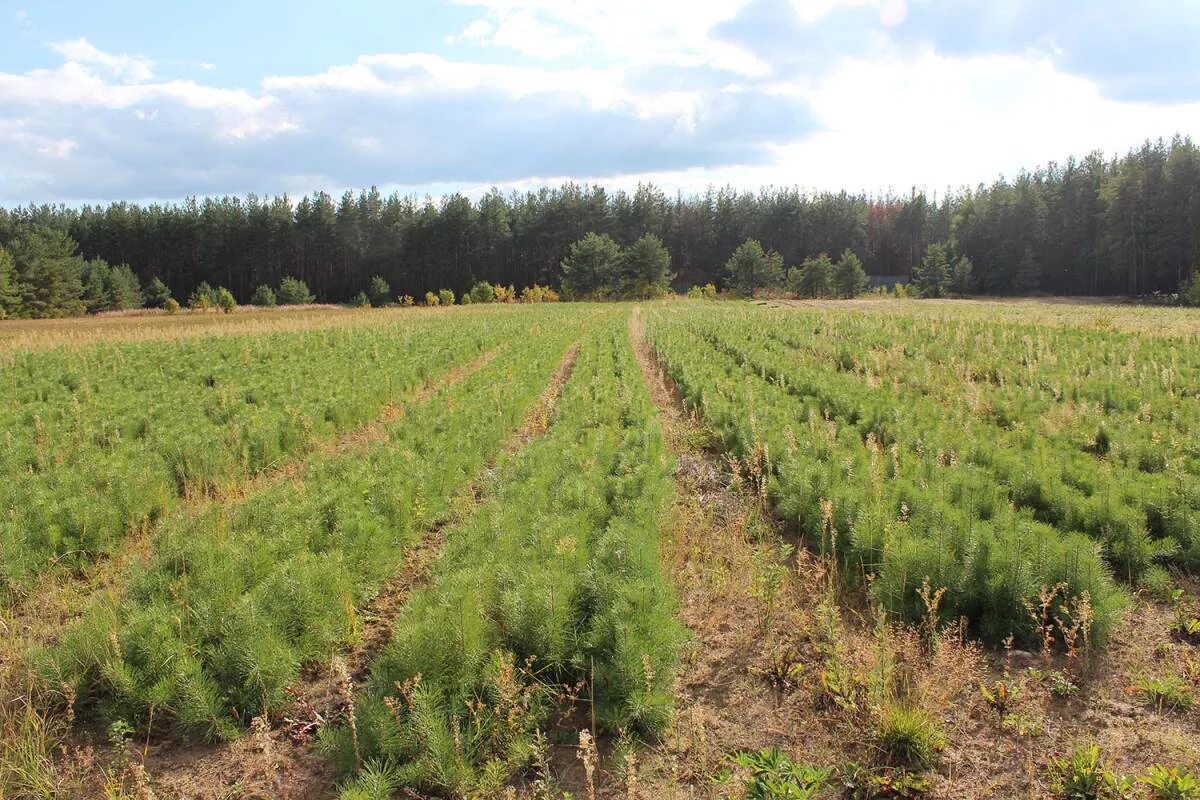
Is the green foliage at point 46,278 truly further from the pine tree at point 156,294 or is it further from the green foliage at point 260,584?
the green foliage at point 260,584

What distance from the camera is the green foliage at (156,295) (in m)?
79.4

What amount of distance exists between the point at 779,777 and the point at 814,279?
80.3 m

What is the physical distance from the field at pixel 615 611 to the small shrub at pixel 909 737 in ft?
0.08

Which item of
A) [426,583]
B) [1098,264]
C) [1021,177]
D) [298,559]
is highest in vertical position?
[1021,177]

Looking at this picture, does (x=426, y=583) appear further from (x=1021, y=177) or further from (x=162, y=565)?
(x=1021, y=177)

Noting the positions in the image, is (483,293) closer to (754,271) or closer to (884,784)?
(754,271)

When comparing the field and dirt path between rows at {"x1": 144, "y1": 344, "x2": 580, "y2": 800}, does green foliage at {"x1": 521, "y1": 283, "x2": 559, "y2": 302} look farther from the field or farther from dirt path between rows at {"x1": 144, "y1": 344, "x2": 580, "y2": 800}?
dirt path between rows at {"x1": 144, "y1": 344, "x2": 580, "y2": 800}

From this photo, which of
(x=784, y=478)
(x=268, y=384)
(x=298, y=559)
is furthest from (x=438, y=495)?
(x=268, y=384)

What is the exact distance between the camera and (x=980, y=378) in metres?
14.7

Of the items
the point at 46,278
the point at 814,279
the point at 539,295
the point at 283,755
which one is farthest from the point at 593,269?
the point at 283,755

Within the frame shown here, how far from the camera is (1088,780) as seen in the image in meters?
3.38

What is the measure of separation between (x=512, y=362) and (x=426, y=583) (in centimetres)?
1473

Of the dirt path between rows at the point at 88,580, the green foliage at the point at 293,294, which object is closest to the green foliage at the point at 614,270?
the green foliage at the point at 293,294

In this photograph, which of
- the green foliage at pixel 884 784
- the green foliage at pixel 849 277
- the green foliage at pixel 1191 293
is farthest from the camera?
the green foliage at pixel 849 277
